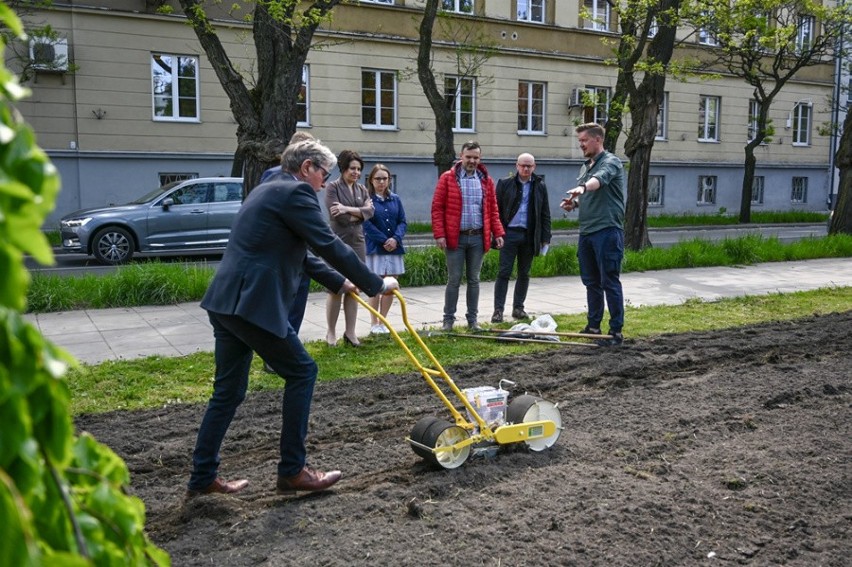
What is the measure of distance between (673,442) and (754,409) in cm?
126

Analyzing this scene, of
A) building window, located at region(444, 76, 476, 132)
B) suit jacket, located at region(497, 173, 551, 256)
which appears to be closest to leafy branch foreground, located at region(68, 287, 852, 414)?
suit jacket, located at region(497, 173, 551, 256)

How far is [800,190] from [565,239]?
23.2 m

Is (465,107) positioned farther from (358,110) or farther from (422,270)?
(422,270)

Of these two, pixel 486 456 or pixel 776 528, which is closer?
pixel 776 528

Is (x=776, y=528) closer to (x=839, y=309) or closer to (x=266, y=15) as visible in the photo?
(x=839, y=309)

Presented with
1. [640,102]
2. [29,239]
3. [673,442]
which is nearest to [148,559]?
[29,239]

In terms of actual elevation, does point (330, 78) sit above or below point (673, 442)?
above

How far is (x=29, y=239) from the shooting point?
139 cm

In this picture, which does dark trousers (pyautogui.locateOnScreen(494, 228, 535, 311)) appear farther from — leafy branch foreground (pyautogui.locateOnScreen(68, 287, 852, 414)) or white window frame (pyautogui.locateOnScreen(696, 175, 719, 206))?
white window frame (pyautogui.locateOnScreen(696, 175, 719, 206))

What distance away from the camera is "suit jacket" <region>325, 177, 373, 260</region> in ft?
32.3

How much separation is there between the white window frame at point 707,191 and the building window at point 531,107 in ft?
30.4

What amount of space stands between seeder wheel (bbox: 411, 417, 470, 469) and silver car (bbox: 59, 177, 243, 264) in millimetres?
14666

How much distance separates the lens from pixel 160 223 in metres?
19.7

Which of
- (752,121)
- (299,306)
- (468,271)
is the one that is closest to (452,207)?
(468,271)
